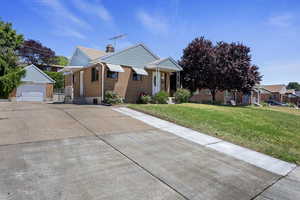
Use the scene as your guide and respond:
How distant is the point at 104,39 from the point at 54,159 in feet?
61.9

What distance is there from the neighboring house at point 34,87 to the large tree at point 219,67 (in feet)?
61.2

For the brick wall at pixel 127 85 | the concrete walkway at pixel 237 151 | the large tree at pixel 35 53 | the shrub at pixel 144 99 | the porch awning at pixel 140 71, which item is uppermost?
the large tree at pixel 35 53

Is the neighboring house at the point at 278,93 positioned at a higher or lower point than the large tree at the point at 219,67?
lower

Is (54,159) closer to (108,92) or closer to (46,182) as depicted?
(46,182)

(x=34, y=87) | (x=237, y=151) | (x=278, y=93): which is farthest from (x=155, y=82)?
(x=278, y=93)

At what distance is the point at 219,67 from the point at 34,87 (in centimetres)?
2375

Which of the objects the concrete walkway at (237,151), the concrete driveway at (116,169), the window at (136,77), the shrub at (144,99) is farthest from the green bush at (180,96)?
the concrete driveway at (116,169)

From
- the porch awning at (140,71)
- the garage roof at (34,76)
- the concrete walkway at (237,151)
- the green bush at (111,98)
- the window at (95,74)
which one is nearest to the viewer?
the concrete walkway at (237,151)

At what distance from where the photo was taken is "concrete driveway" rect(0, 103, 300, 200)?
10.0 ft

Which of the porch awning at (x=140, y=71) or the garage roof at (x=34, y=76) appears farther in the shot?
the garage roof at (x=34, y=76)

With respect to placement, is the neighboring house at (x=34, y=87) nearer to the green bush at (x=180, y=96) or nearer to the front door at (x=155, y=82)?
the front door at (x=155, y=82)

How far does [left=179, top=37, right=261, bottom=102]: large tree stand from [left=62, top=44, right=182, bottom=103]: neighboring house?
176 inches

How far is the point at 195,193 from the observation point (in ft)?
10.6

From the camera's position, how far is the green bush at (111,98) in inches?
555
